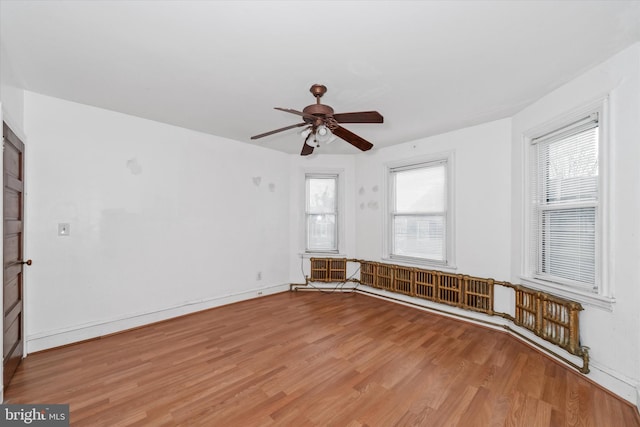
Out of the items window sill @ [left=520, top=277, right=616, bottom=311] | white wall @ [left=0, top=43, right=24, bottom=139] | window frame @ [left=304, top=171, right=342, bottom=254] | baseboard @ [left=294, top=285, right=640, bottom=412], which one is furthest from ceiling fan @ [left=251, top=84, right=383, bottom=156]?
baseboard @ [left=294, top=285, right=640, bottom=412]

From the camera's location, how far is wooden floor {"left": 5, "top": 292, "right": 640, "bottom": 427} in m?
1.81

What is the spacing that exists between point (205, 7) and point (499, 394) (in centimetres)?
325

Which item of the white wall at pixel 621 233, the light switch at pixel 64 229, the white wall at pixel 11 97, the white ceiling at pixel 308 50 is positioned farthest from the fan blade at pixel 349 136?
the light switch at pixel 64 229

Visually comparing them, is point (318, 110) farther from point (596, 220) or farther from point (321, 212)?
point (321, 212)

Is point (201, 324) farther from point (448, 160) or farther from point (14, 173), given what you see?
point (448, 160)

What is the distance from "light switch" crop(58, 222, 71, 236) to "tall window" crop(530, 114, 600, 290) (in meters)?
4.81

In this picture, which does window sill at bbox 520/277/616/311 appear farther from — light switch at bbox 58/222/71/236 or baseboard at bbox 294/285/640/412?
light switch at bbox 58/222/71/236

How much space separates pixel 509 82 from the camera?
2.39 meters

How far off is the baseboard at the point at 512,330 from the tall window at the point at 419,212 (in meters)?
0.63

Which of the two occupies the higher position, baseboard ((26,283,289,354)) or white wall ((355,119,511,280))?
white wall ((355,119,511,280))

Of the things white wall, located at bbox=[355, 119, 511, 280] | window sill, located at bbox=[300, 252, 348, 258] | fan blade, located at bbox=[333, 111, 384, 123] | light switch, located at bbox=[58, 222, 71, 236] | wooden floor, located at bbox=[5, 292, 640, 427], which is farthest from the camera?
window sill, located at bbox=[300, 252, 348, 258]

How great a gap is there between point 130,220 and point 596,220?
4597mm

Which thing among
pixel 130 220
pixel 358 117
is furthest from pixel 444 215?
pixel 130 220

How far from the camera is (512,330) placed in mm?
3051
